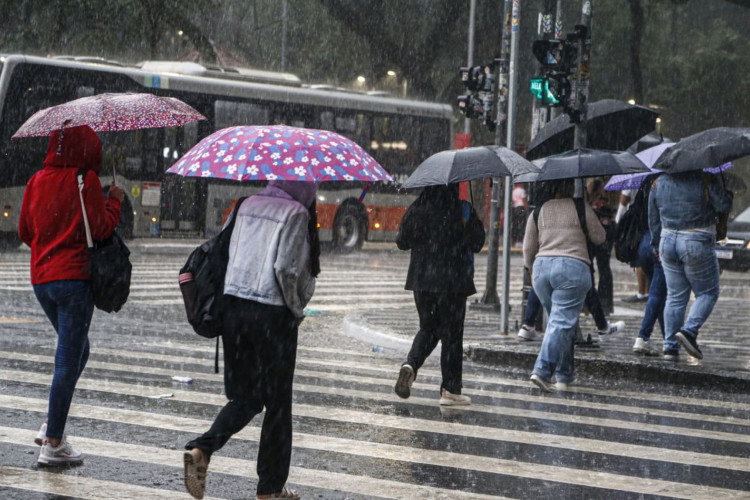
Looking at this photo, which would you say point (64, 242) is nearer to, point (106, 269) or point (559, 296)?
point (106, 269)

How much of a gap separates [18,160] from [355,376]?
14.5 meters

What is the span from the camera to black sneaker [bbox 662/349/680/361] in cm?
1078

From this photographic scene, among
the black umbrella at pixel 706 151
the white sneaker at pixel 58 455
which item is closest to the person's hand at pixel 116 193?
the white sneaker at pixel 58 455

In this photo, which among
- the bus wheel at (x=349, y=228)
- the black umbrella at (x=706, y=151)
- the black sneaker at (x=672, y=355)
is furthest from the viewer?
the bus wheel at (x=349, y=228)

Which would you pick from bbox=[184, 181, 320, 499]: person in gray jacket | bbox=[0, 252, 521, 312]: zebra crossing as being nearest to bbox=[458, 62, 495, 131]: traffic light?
bbox=[0, 252, 521, 312]: zebra crossing

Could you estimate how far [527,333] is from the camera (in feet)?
40.0

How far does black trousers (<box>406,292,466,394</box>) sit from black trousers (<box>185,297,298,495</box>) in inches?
118

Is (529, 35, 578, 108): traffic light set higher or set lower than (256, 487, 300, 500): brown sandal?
higher

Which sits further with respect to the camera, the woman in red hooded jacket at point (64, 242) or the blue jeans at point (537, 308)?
the blue jeans at point (537, 308)

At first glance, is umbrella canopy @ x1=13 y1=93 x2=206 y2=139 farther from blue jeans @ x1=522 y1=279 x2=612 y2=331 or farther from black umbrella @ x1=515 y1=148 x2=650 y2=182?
blue jeans @ x1=522 y1=279 x2=612 y2=331

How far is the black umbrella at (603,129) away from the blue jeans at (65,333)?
6.02 meters

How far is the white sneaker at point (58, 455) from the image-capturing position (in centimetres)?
634

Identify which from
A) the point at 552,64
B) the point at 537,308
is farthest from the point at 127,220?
the point at 552,64

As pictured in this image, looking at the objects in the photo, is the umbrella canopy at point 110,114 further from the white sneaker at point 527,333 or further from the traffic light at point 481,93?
the traffic light at point 481,93
